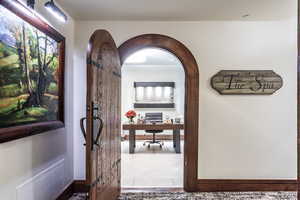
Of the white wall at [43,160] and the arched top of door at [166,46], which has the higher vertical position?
the arched top of door at [166,46]

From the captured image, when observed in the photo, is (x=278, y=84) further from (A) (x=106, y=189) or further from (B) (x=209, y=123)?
(A) (x=106, y=189)

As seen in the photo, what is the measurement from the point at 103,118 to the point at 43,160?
0.77 metres

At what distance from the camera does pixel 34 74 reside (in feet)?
6.68

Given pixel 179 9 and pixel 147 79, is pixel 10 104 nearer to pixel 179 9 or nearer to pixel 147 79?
pixel 179 9

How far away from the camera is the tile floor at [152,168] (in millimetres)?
3449

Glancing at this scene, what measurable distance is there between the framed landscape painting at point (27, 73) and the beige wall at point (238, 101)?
0.67 m

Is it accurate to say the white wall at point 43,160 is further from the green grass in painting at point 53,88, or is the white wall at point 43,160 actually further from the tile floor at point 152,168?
the tile floor at point 152,168

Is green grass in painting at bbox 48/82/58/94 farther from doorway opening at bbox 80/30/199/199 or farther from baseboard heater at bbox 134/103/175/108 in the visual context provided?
baseboard heater at bbox 134/103/175/108

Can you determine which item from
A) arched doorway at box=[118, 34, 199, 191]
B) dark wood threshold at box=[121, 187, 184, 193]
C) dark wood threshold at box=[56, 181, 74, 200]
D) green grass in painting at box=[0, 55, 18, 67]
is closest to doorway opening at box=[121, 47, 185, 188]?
dark wood threshold at box=[121, 187, 184, 193]

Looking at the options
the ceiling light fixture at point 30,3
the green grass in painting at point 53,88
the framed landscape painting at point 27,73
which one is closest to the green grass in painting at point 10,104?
the framed landscape painting at point 27,73

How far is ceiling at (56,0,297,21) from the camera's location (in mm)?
2484

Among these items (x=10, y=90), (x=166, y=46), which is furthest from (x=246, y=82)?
(x=10, y=90)

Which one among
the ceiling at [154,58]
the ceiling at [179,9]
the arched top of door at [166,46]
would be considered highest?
the ceiling at [154,58]

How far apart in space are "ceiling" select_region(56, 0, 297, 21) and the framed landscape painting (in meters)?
0.54
